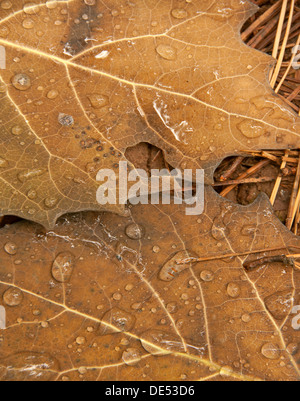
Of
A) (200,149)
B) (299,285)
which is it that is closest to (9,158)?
(200,149)

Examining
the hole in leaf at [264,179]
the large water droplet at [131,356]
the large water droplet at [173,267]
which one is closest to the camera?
the large water droplet at [131,356]

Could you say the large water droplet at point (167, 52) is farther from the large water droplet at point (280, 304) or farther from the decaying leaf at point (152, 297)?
the large water droplet at point (280, 304)

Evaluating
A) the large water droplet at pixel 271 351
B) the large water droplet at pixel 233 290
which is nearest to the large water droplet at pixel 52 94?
the large water droplet at pixel 233 290

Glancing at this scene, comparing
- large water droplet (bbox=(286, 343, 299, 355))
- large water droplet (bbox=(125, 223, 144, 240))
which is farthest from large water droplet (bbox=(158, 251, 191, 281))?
large water droplet (bbox=(286, 343, 299, 355))

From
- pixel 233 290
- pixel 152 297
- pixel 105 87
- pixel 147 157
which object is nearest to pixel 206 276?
pixel 233 290

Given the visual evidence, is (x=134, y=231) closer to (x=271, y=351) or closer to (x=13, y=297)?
(x=13, y=297)
